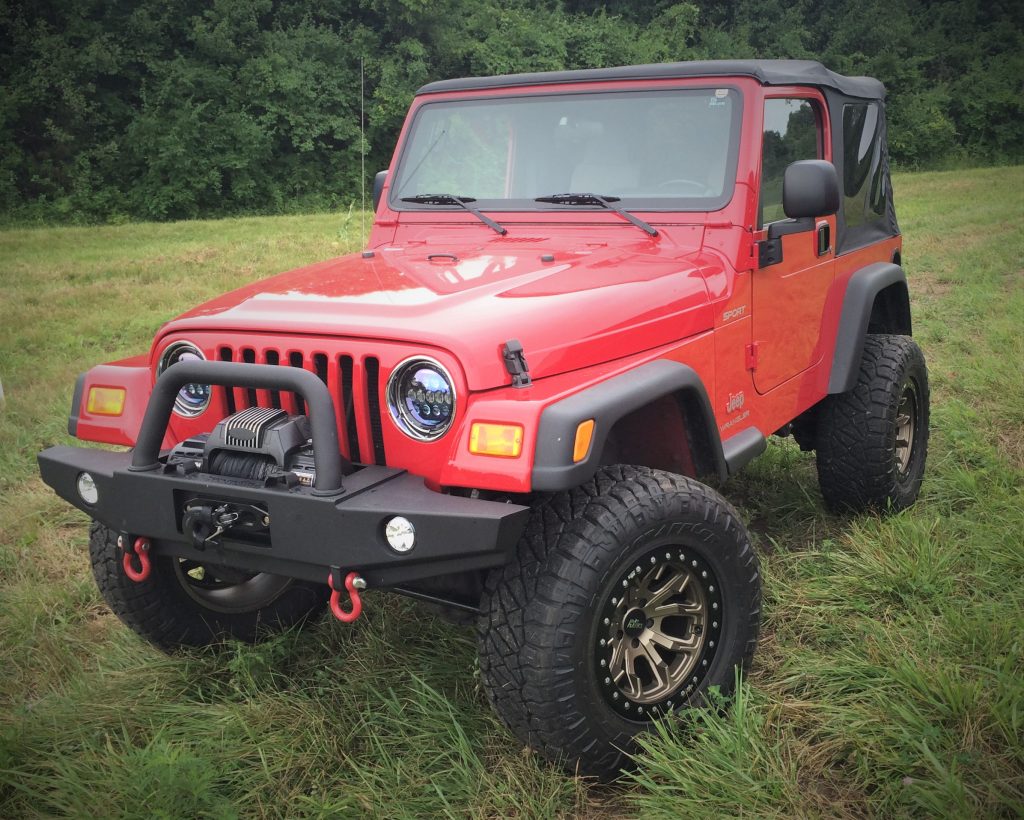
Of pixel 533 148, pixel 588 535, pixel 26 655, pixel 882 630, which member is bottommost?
pixel 26 655

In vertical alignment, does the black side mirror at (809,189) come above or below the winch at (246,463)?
above

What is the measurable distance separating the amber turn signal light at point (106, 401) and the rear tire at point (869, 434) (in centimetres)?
277

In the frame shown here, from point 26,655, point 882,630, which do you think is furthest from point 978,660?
point 26,655

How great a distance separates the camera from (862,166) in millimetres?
4520

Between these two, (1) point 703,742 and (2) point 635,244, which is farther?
(2) point 635,244

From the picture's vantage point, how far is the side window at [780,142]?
3.53m

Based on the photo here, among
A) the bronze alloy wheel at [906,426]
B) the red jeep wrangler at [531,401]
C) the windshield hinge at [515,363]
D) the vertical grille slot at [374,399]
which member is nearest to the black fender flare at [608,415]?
the red jeep wrangler at [531,401]

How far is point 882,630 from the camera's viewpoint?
10.1 feet

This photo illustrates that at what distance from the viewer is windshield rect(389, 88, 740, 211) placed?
11.4 ft

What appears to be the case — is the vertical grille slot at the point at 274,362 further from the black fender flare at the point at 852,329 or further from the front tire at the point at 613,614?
the black fender flare at the point at 852,329

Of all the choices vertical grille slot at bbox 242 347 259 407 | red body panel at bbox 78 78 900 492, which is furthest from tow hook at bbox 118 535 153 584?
vertical grille slot at bbox 242 347 259 407

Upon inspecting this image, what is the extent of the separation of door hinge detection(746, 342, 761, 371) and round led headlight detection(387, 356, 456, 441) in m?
1.34

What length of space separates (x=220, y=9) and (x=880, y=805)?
22313 millimetres

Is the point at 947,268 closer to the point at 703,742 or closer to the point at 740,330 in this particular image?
the point at 740,330
